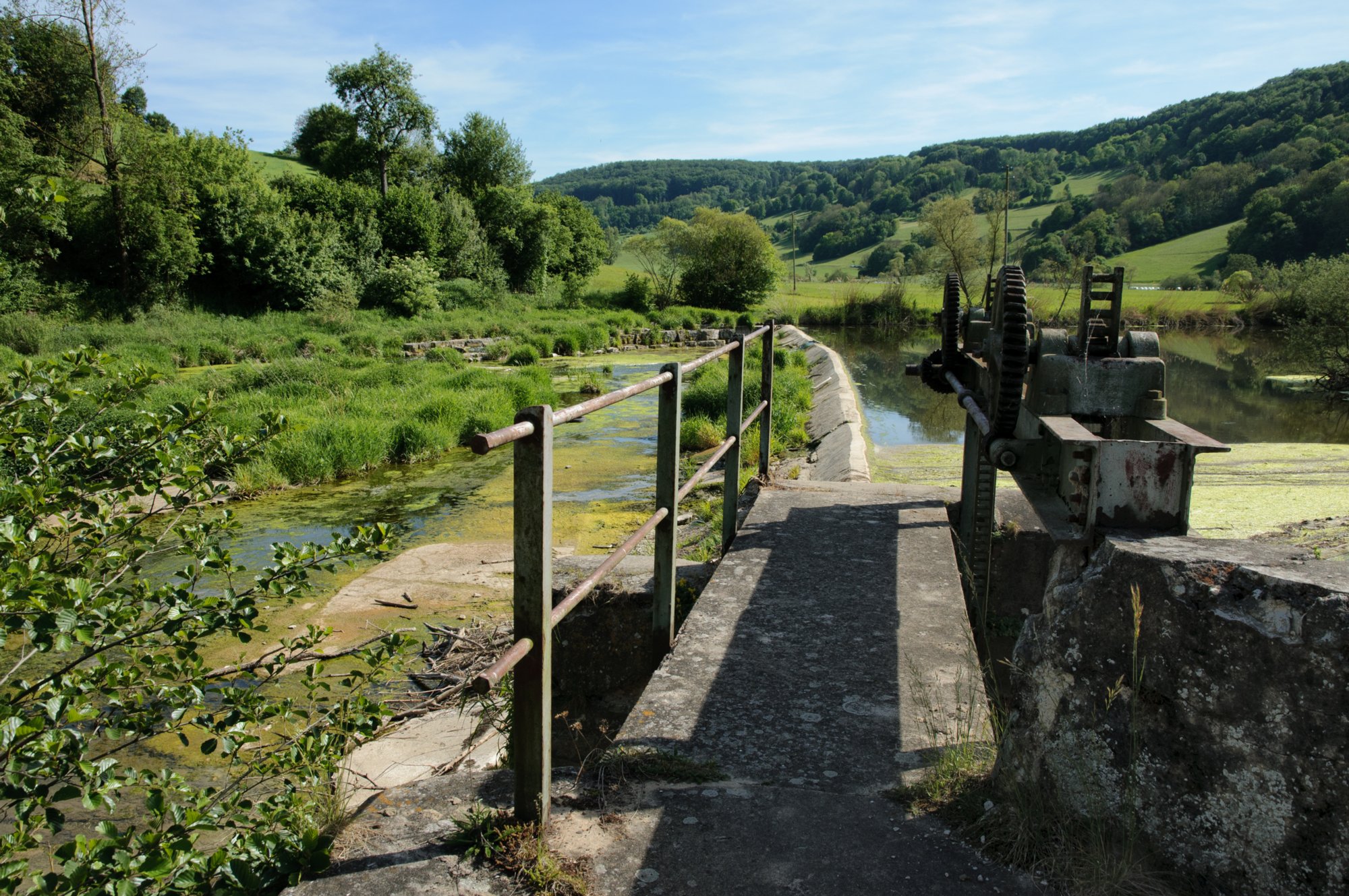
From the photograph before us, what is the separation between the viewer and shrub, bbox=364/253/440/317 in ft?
109

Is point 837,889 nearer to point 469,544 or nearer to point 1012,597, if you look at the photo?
point 1012,597

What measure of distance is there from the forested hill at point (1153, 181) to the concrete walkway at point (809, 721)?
76.6 meters

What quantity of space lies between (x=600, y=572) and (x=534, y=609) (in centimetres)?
64

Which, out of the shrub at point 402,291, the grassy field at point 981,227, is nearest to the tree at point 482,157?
the shrub at point 402,291

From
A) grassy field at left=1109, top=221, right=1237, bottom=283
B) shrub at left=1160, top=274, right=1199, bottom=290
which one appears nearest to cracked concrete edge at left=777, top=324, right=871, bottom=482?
shrub at left=1160, top=274, right=1199, bottom=290

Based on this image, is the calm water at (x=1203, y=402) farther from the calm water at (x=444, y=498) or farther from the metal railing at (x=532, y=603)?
the metal railing at (x=532, y=603)

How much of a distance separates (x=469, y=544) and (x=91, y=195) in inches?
1138

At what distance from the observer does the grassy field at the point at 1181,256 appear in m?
70.6

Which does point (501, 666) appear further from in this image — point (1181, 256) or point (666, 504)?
point (1181, 256)

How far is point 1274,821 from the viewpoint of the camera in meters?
1.54

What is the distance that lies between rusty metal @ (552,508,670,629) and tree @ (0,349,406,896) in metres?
0.74

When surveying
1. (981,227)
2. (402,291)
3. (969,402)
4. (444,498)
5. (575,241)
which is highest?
(981,227)

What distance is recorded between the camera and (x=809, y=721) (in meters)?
2.70

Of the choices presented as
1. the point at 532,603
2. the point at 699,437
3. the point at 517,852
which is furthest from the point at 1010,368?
the point at 699,437
